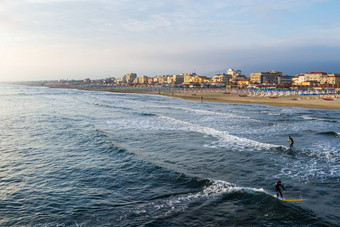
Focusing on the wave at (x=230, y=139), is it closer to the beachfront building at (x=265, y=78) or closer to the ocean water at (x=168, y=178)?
the ocean water at (x=168, y=178)

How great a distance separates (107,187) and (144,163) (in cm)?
400

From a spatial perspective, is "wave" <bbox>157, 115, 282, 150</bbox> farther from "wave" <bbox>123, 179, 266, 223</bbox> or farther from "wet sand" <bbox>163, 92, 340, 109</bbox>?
"wet sand" <bbox>163, 92, 340, 109</bbox>

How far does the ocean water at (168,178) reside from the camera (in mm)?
10664

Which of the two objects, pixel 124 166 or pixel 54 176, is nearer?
pixel 54 176

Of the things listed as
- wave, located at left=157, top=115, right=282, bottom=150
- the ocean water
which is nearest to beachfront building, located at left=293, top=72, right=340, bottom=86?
wave, located at left=157, top=115, right=282, bottom=150

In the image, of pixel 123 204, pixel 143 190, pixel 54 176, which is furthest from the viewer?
pixel 54 176

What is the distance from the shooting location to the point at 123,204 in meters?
11.6

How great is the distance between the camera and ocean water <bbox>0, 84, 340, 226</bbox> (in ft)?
35.0

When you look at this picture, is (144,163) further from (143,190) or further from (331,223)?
(331,223)

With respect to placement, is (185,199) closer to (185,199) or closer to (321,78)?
(185,199)

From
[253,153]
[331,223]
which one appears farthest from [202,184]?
[253,153]

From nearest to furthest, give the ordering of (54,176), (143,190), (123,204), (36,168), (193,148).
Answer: (123,204) < (143,190) < (54,176) < (36,168) < (193,148)

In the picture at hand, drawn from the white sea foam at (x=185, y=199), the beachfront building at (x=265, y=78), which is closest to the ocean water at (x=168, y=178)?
the white sea foam at (x=185, y=199)

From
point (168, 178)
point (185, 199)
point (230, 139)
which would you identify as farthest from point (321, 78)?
point (185, 199)
